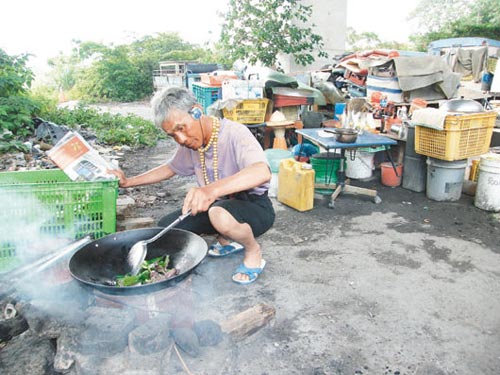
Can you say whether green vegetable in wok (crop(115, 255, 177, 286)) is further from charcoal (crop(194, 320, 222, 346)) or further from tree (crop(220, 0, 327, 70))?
tree (crop(220, 0, 327, 70))

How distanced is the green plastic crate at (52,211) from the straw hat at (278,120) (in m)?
4.26

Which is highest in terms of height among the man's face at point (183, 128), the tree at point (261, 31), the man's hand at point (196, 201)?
the tree at point (261, 31)

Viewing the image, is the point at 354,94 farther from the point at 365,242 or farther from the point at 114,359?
the point at 114,359

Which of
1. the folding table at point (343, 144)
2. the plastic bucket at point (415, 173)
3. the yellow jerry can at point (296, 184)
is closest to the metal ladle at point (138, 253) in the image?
the yellow jerry can at point (296, 184)

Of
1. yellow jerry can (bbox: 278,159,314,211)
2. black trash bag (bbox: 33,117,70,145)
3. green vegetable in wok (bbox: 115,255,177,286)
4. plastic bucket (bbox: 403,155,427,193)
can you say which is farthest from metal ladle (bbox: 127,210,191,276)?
black trash bag (bbox: 33,117,70,145)

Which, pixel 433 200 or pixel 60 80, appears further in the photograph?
pixel 60 80

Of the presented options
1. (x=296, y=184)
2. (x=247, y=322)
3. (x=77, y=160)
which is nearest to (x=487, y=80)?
(x=296, y=184)

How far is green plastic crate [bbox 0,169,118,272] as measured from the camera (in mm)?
2627

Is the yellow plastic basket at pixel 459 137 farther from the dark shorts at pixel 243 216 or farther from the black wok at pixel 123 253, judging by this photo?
the black wok at pixel 123 253

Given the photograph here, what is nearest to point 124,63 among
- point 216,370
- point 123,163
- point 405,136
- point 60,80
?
point 60,80

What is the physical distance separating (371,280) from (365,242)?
794mm

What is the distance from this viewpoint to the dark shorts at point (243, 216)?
2934mm

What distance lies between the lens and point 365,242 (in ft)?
12.9

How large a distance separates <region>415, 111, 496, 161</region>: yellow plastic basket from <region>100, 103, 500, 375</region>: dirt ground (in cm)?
68
